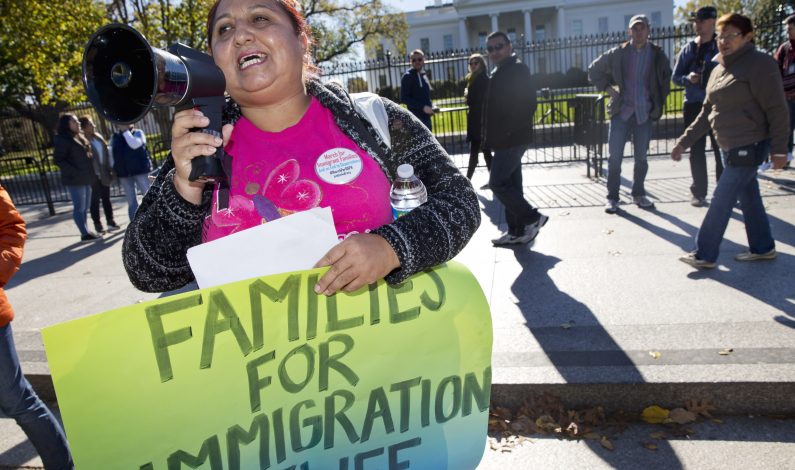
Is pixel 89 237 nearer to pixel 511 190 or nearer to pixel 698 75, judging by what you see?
pixel 511 190

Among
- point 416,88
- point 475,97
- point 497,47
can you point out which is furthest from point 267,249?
point 416,88

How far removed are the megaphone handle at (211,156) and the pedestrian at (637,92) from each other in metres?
6.35

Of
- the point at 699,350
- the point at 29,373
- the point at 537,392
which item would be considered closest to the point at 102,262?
the point at 29,373

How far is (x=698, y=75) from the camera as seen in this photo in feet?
23.0

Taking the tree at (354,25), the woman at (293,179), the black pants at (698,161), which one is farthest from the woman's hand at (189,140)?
the tree at (354,25)

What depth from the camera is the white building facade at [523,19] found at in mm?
56969

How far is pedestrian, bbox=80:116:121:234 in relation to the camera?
911 cm

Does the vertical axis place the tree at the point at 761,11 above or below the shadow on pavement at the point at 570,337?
above

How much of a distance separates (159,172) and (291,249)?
18.3 inches

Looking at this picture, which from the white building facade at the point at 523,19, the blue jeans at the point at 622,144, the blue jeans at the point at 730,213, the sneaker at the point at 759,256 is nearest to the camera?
the blue jeans at the point at 730,213

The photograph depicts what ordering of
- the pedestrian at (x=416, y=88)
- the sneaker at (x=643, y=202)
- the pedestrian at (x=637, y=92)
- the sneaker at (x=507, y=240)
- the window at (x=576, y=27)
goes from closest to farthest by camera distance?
the sneaker at (x=507, y=240) < the pedestrian at (x=637, y=92) < the sneaker at (x=643, y=202) < the pedestrian at (x=416, y=88) < the window at (x=576, y=27)

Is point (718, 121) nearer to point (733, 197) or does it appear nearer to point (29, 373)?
point (733, 197)

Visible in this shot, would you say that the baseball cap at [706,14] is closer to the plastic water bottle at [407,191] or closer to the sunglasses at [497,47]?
the sunglasses at [497,47]

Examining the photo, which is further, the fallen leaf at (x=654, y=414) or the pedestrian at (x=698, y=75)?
the pedestrian at (x=698, y=75)
